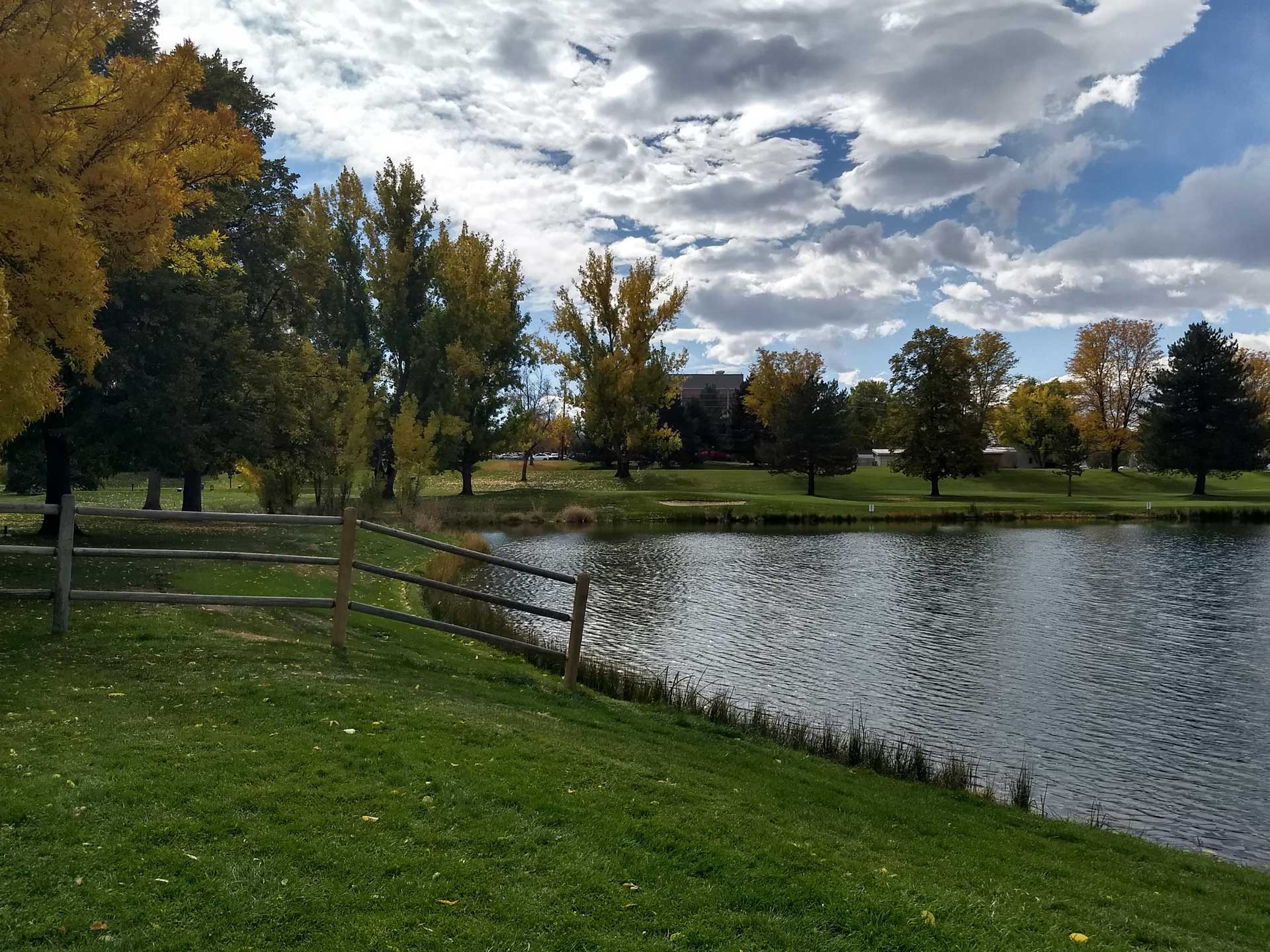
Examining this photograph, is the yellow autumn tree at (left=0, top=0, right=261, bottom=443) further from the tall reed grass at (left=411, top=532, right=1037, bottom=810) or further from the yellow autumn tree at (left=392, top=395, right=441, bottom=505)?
the yellow autumn tree at (left=392, top=395, right=441, bottom=505)

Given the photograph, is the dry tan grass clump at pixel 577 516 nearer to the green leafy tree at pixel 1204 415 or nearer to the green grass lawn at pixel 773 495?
the green grass lawn at pixel 773 495

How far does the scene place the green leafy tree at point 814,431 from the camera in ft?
232

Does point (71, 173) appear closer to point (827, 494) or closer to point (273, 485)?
point (273, 485)

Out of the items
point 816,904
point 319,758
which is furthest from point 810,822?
point 319,758

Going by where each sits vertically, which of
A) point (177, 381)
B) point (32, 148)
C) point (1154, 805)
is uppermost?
point (32, 148)

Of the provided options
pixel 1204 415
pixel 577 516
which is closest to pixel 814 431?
pixel 577 516

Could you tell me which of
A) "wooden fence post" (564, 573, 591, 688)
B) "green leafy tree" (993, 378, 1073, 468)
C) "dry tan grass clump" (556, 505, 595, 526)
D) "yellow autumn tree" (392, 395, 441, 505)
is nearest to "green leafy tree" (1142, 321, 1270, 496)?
"green leafy tree" (993, 378, 1073, 468)

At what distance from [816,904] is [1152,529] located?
53829mm

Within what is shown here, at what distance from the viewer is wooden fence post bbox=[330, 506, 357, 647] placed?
10922mm

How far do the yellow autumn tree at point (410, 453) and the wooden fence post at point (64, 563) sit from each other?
29.4 meters

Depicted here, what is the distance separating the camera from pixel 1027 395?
96.8 m

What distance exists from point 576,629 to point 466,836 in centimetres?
627

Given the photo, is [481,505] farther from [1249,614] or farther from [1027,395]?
[1027,395]

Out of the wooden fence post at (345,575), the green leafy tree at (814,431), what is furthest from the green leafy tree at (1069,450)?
the wooden fence post at (345,575)
